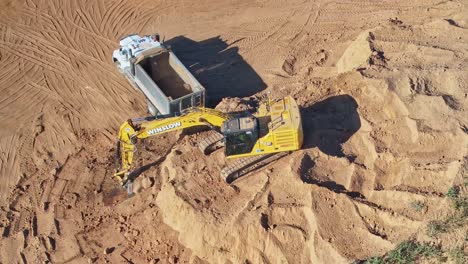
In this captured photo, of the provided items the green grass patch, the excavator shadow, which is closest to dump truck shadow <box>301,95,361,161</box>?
the excavator shadow

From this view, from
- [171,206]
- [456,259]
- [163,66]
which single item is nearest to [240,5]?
[163,66]

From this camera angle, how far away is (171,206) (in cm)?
1332

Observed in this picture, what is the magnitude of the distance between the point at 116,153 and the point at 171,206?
263 cm

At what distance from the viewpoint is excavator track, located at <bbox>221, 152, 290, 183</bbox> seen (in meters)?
13.2

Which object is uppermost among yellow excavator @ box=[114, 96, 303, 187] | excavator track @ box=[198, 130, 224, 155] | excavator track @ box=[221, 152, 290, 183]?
yellow excavator @ box=[114, 96, 303, 187]

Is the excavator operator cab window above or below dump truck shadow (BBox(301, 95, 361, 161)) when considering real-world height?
above

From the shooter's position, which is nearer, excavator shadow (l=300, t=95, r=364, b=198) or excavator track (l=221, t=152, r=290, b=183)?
excavator shadow (l=300, t=95, r=364, b=198)

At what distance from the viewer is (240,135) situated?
12.8 meters

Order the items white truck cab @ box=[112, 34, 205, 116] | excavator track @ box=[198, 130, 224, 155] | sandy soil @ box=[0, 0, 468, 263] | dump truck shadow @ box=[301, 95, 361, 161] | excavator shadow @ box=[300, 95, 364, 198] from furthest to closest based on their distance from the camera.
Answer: white truck cab @ box=[112, 34, 205, 116] → excavator track @ box=[198, 130, 224, 155] → dump truck shadow @ box=[301, 95, 361, 161] → excavator shadow @ box=[300, 95, 364, 198] → sandy soil @ box=[0, 0, 468, 263]

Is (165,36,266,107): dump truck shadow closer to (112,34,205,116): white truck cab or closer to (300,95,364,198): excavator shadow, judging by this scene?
(112,34,205,116): white truck cab

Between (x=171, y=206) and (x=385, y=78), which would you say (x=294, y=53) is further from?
(x=171, y=206)

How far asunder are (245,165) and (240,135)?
0.86 m

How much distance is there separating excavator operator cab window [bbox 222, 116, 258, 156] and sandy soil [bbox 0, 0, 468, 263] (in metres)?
0.81

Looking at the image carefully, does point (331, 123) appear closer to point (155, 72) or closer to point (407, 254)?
point (407, 254)
